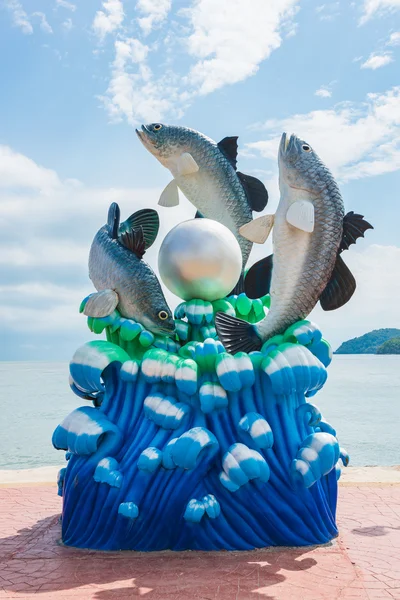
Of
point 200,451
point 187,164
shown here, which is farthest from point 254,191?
point 200,451

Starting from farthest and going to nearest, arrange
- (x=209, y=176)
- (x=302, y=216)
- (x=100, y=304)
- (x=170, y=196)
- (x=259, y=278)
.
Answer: (x=170, y=196), (x=209, y=176), (x=259, y=278), (x=100, y=304), (x=302, y=216)

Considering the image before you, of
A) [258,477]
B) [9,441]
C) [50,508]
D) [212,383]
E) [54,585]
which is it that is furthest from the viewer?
[9,441]

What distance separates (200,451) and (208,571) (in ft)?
2.81

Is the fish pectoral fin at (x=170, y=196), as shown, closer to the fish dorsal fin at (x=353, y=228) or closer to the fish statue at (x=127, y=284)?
the fish statue at (x=127, y=284)

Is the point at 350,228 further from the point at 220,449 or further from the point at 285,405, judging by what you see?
the point at 220,449

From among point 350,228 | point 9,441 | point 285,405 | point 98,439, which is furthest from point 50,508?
point 9,441

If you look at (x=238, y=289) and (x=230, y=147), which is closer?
(x=238, y=289)

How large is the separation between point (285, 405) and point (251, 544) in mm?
1130

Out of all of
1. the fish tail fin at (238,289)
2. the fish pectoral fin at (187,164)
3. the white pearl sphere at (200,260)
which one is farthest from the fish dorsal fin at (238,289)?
the fish pectoral fin at (187,164)

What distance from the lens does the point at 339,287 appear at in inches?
222

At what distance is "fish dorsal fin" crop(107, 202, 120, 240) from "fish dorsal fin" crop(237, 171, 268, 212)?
1.41m

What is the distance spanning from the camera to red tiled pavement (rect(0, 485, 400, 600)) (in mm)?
4223

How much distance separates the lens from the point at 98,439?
525cm

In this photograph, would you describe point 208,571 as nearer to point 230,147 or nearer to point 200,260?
point 200,260
